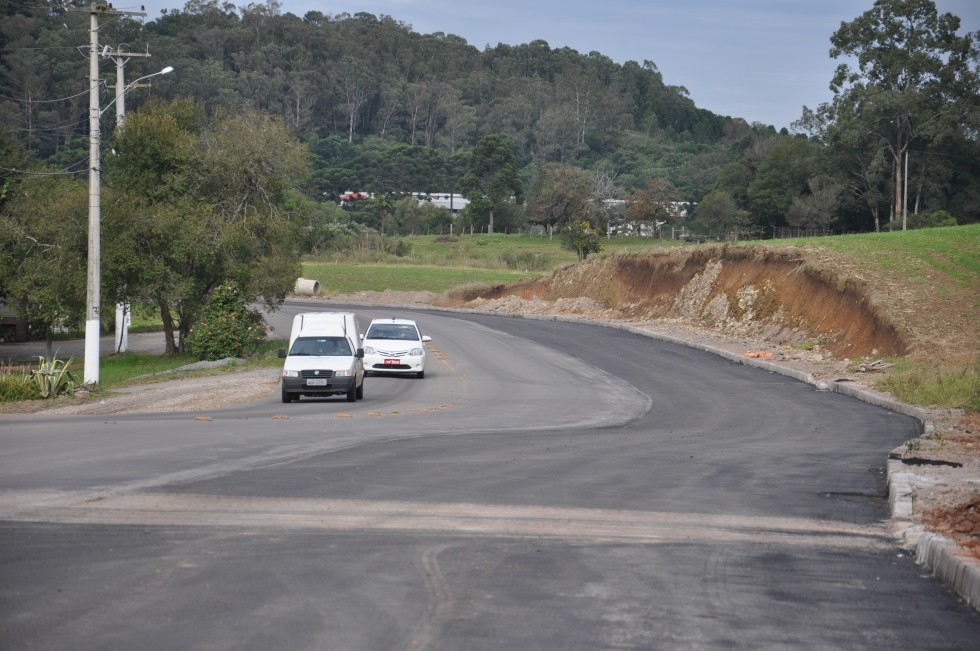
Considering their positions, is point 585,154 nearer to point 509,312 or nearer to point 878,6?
point 878,6

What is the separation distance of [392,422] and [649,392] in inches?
410

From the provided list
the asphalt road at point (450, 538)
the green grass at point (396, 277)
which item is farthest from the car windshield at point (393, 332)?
the green grass at point (396, 277)

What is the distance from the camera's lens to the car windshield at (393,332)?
109 feet

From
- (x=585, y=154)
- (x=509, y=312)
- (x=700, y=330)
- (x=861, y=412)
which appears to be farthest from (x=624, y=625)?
(x=585, y=154)

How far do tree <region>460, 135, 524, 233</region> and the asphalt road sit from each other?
4645 inches

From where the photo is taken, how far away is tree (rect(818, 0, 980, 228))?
86875 millimetres

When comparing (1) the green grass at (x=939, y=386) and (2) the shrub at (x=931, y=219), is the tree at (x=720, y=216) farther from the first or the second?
(1) the green grass at (x=939, y=386)

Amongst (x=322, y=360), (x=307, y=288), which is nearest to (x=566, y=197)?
(x=307, y=288)

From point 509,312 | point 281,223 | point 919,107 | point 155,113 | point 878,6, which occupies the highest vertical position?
point 878,6

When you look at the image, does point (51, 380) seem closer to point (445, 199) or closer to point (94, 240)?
point (94, 240)

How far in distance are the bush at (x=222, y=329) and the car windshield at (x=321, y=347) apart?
13.1m

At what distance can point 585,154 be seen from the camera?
198 m

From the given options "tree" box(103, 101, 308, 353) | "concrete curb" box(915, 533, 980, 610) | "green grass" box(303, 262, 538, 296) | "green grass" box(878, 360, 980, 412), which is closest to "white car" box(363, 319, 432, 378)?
"tree" box(103, 101, 308, 353)

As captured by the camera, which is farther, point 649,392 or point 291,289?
point 291,289
